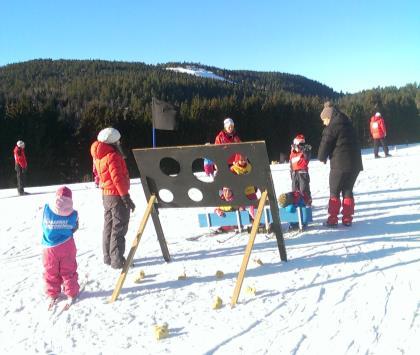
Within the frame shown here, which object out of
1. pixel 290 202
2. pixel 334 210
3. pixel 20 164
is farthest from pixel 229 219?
pixel 20 164

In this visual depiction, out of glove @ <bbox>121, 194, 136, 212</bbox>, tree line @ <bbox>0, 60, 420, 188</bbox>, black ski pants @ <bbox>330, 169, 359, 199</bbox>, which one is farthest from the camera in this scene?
tree line @ <bbox>0, 60, 420, 188</bbox>

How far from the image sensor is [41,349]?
3615 mm

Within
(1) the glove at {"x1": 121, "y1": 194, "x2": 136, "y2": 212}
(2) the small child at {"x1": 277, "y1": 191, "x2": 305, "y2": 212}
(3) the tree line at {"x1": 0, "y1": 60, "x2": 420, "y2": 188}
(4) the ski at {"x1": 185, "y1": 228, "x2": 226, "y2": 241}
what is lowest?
(4) the ski at {"x1": 185, "y1": 228, "x2": 226, "y2": 241}

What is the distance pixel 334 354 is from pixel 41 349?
2359 millimetres

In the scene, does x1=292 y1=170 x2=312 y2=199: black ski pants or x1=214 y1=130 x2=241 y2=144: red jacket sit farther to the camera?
x1=292 y1=170 x2=312 y2=199: black ski pants

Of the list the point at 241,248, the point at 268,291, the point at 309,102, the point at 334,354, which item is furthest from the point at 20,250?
the point at 309,102

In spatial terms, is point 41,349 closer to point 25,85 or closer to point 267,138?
point 267,138

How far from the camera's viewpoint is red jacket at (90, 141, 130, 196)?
208 inches

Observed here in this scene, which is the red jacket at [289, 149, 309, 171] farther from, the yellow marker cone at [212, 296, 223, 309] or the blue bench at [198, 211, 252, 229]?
the yellow marker cone at [212, 296, 223, 309]

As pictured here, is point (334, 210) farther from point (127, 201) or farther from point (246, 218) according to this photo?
point (127, 201)

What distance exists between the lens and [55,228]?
15.2 feet

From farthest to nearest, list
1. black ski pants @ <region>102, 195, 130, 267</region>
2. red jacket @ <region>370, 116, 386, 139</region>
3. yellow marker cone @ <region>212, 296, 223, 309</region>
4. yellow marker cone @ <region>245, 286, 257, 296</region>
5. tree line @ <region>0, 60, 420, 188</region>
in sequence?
tree line @ <region>0, 60, 420, 188</region>, red jacket @ <region>370, 116, 386, 139</region>, black ski pants @ <region>102, 195, 130, 267</region>, yellow marker cone @ <region>245, 286, 257, 296</region>, yellow marker cone @ <region>212, 296, 223, 309</region>

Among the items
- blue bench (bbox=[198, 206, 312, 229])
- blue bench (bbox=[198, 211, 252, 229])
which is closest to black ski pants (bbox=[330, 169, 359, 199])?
blue bench (bbox=[198, 206, 312, 229])

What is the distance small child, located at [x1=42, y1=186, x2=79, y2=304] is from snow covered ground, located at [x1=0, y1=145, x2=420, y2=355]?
220 mm
